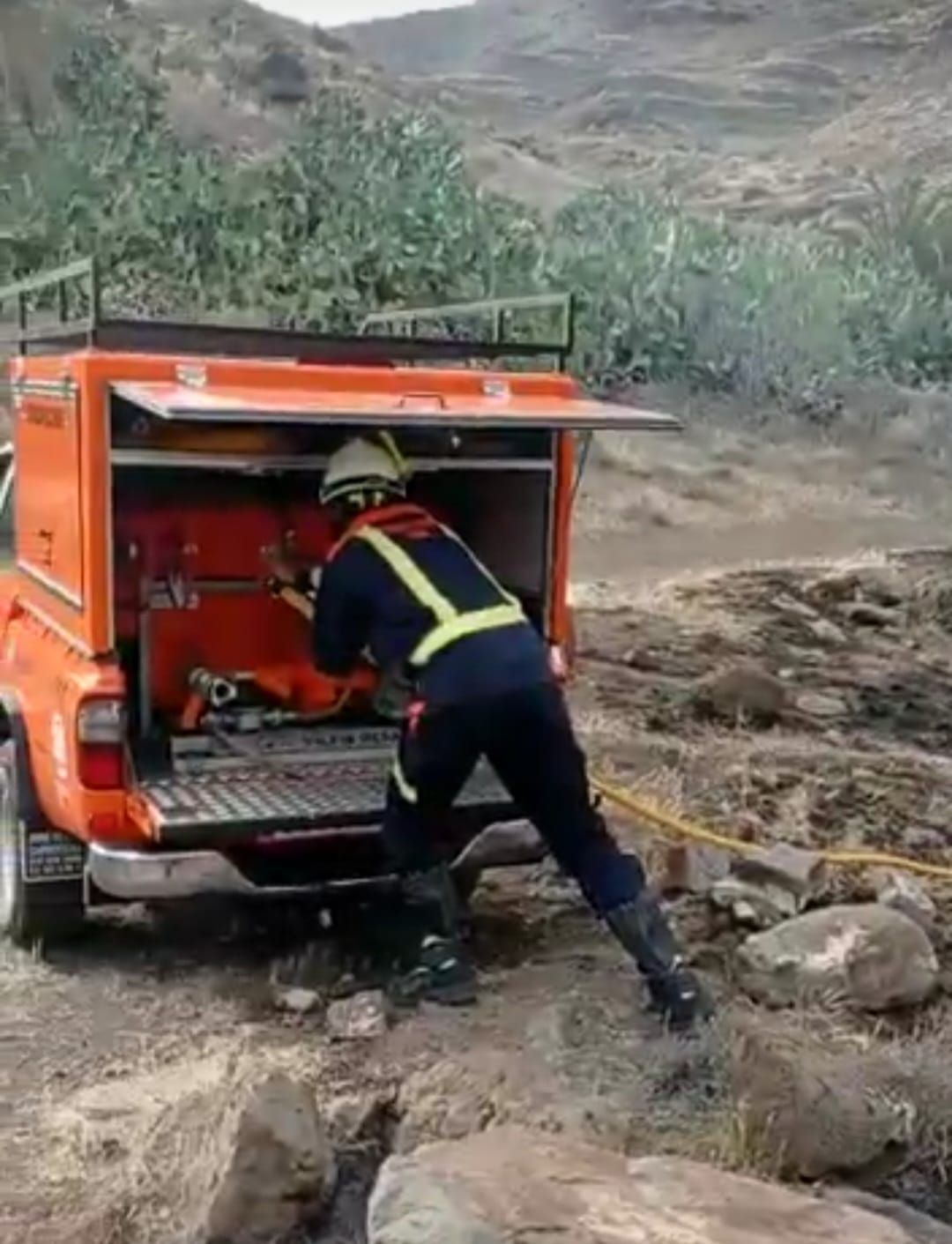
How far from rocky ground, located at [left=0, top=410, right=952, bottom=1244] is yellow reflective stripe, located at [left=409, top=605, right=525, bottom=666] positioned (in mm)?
1062

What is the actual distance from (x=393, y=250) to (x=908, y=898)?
749 inches

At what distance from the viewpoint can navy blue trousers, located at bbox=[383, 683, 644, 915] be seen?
21.0 ft

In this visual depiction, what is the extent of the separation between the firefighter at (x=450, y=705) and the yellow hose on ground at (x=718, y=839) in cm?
143

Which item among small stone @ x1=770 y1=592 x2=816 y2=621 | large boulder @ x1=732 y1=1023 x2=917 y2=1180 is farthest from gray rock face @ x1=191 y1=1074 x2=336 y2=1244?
small stone @ x1=770 y1=592 x2=816 y2=621

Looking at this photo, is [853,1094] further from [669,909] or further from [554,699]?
[669,909]

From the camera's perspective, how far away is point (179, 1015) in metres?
6.74

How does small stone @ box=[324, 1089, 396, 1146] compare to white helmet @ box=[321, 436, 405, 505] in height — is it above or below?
below

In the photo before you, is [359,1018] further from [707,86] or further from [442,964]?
[707,86]

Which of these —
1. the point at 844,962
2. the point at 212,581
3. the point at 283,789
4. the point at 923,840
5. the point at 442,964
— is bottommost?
the point at 923,840

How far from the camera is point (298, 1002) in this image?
6742 millimetres

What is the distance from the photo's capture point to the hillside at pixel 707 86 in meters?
52.4

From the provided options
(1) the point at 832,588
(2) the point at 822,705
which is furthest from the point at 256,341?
(1) the point at 832,588

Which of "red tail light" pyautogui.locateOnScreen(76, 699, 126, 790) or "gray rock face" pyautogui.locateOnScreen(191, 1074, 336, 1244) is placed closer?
"gray rock face" pyautogui.locateOnScreen(191, 1074, 336, 1244)

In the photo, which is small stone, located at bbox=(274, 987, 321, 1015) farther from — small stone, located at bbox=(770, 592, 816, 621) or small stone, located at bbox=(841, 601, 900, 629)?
small stone, located at bbox=(841, 601, 900, 629)
